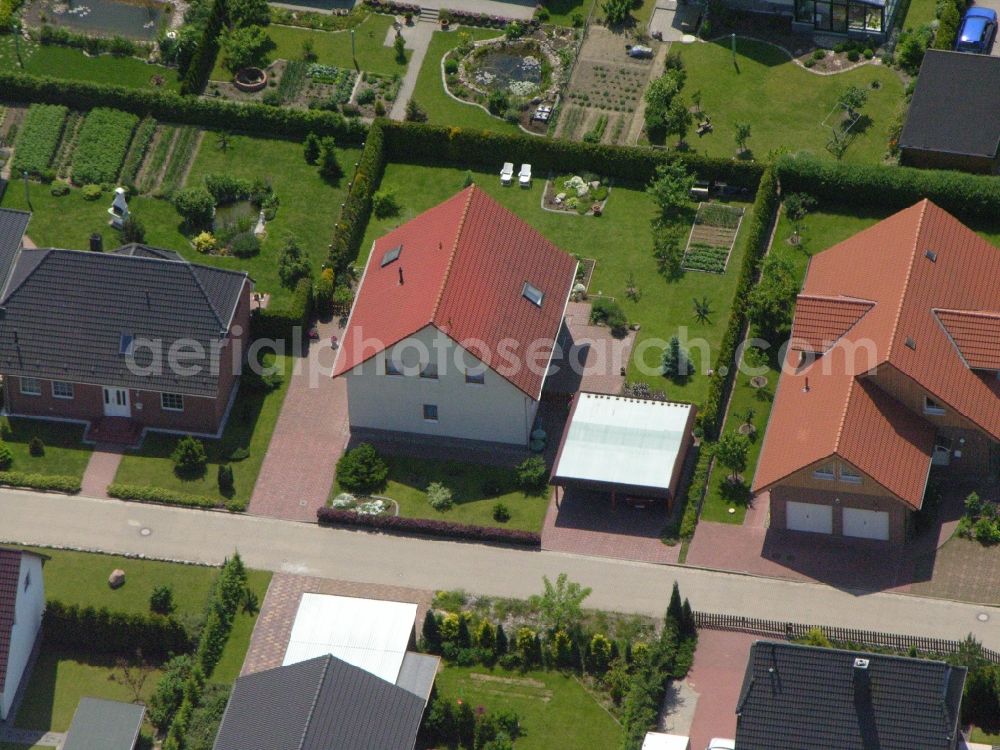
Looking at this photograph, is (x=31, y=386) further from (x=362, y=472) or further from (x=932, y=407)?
(x=932, y=407)

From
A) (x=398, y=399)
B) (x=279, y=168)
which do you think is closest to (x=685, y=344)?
(x=398, y=399)

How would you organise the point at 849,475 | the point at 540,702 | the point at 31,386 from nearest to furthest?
1. the point at 540,702
2. the point at 849,475
3. the point at 31,386

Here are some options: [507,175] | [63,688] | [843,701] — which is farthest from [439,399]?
[843,701]

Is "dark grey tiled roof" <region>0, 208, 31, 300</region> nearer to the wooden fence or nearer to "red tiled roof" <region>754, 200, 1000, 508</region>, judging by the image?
"red tiled roof" <region>754, 200, 1000, 508</region>

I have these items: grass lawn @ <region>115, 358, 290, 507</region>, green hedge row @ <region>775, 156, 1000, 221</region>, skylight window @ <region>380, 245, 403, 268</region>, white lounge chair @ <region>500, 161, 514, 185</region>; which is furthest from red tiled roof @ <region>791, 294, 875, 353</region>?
grass lawn @ <region>115, 358, 290, 507</region>

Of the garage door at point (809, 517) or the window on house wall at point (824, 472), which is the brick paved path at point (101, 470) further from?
the window on house wall at point (824, 472)

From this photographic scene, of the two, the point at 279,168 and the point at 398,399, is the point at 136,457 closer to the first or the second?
the point at 398,399

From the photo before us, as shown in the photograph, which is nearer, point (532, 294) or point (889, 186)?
point (532, 294)
